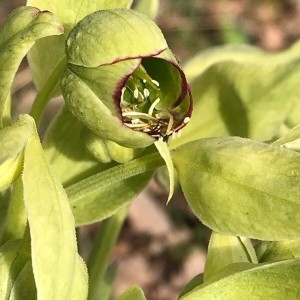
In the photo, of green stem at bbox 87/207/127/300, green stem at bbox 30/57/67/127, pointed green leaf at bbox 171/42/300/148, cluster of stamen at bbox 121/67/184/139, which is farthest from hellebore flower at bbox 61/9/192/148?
green stem at bbox 87/207/127/300

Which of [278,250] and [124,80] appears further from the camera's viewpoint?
[278,250]

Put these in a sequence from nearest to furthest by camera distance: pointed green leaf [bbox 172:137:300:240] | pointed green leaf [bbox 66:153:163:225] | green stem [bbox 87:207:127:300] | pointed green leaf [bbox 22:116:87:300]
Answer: pointed green leaf [bbox 22:116:87:300]
pointed green leaf [bbox 172:137:300:240]
pointed green leaf [bbox 66:153:163:225]
green stem [bbox 87:207:127:300]

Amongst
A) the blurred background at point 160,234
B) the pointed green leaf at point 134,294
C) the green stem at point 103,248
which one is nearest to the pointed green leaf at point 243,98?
the green stem at point 103,248

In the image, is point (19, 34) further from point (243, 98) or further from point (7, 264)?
point (243, 98)

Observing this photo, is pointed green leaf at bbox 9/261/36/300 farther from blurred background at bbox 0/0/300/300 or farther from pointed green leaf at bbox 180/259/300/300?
blurred background at bbox 0/0/300/300

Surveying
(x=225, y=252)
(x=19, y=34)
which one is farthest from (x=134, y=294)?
(x=19, y=34)

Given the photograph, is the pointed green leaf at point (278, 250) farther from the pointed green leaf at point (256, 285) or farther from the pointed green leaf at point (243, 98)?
the pointed green leaf at point (243, 98)
